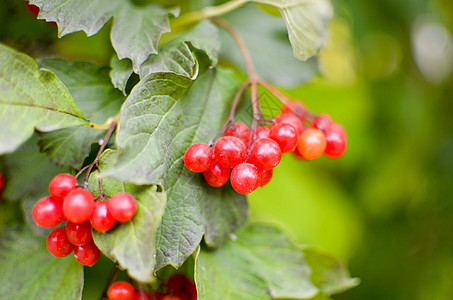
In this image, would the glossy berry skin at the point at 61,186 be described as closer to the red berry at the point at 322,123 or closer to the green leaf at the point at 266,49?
the red berry at the point at 322,123

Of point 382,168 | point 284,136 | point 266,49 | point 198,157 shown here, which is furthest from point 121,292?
point 382,168

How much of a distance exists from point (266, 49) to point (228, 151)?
1.68ft

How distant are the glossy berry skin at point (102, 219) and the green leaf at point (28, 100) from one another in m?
0.12

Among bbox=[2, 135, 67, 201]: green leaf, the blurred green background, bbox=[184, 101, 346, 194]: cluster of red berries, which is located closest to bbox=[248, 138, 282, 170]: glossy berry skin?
bbox=[184, 101, 346, 194]: cluster of red berries

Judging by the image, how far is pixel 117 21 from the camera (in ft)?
2.18

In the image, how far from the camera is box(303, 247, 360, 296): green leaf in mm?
831

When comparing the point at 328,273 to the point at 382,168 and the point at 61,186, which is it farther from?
the point at 382,168

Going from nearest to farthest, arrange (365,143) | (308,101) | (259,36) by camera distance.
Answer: (259,36) < (308,101) < (365,143)

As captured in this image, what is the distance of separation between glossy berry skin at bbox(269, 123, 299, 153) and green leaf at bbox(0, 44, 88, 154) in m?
0.28

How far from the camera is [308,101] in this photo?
1552 millimetres

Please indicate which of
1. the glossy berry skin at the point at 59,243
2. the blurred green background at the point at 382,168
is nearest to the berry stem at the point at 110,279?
the glossy berry skin at the point at 59,243

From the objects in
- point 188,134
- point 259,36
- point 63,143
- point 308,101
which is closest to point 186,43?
point 188,134

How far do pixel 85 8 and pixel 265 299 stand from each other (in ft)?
1.92

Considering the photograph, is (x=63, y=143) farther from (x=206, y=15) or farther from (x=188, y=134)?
(x=206, y=15)
